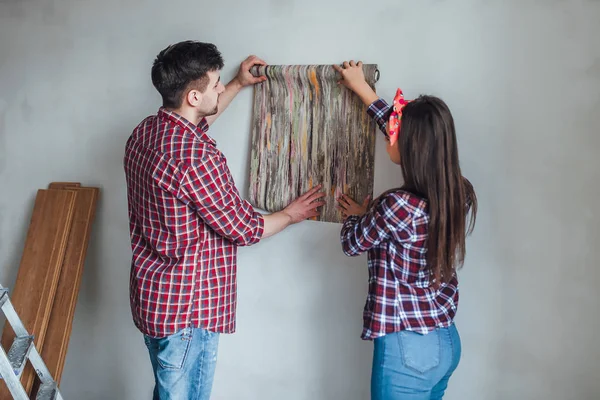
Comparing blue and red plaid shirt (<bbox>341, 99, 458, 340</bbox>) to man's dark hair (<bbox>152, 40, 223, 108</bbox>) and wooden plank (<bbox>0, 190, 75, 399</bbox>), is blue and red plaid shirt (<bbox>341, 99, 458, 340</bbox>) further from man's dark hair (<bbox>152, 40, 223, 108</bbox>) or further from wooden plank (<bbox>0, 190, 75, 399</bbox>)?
wooden plank (<bbox>0, 190, 75, 399</bbox>)

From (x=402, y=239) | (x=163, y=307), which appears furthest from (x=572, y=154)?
(x=163, y=307)

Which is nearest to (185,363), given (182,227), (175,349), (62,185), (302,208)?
(175,349)

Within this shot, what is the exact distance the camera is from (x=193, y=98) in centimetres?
172

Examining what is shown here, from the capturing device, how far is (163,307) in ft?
5.60

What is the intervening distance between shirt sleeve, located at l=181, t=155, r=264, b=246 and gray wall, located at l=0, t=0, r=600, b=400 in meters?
0.39

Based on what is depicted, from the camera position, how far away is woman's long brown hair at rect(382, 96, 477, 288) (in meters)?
1.47

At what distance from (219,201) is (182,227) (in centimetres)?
15

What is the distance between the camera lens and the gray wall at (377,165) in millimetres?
1673

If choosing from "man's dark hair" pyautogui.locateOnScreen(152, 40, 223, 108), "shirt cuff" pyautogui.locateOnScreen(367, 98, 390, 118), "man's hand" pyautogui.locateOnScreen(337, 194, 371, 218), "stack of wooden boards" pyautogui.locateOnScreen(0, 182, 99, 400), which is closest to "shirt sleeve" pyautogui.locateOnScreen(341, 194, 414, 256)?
"man's hand" pyautogui.locateOnScreen(337, 194, 371, 218)

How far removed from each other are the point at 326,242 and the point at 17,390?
4.04 ft

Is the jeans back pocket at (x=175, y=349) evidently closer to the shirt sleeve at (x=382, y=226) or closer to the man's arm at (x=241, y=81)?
the shirt sleeve at (x=382, y=226)

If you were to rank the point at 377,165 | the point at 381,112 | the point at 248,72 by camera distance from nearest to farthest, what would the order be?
the point at 381,112
the point at 377,165
the point at 248,72

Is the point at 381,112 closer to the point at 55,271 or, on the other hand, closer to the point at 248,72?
the point at 248,72

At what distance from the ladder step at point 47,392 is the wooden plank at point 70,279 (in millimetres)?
204
